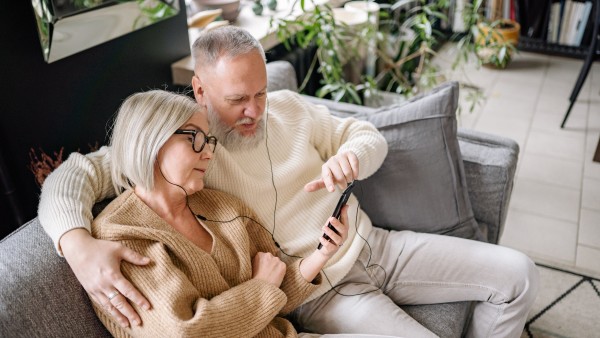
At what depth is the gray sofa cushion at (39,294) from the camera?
94 cm

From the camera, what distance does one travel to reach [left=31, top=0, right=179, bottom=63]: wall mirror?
4.60 feet

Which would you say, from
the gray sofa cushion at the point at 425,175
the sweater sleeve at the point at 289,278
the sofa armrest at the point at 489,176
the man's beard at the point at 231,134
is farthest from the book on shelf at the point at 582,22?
the sweater sleeve at the point at 289,278

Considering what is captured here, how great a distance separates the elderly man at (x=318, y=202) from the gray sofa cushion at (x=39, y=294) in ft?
0.26

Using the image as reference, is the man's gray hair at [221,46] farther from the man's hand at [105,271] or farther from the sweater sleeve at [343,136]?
the man's hand at [105,271]

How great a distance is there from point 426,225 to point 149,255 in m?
0.89

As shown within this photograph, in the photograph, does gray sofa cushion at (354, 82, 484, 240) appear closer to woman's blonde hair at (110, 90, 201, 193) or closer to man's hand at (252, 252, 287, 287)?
man's hand at (252, 252, 287, 287)

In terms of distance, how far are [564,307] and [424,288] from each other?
86 cm

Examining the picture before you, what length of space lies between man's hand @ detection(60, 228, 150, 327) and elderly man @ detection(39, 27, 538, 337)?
9cm

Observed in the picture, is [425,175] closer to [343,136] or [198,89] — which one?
[343,136]

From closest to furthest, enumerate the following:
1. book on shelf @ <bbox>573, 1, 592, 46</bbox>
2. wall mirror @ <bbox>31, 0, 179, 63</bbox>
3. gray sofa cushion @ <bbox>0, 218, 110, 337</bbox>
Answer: gray sofa cushion @ <bbox>0, 218, 110, 337</bbox>, wall mirror @ <bbox>31, 0, 179, 63</bbox>, book on shelf @ <bbox>573, 1, 592, 46</bbox>

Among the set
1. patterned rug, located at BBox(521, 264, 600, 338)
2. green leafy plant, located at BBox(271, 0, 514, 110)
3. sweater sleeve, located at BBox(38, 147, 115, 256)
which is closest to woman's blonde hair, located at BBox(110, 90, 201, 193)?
sweater sleeve, located at BBox(38, 147, 115, 256)

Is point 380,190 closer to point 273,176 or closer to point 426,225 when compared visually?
point 426,225

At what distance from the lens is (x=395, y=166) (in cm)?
157

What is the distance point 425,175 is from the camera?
155cm
